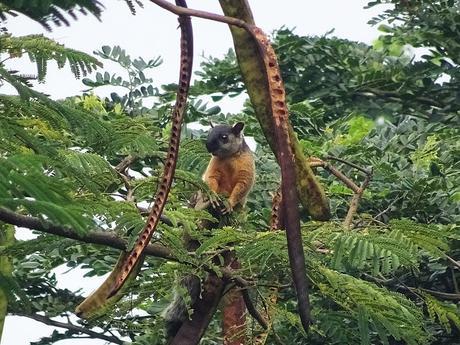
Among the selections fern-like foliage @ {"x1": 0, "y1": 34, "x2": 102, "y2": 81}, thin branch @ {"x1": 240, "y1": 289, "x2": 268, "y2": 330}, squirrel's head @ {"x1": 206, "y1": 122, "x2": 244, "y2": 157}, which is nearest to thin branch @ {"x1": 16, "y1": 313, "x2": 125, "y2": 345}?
squirrel's head @ {"x1": 206, "y1": 122, "x2": 244, "y2": 157}

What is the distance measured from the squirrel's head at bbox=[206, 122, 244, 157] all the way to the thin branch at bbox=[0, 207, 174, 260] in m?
2.03

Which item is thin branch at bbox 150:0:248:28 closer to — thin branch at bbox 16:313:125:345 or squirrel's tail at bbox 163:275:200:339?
squirrel's tail at bbox 163:275:200:339

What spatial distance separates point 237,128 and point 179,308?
1.53 meters

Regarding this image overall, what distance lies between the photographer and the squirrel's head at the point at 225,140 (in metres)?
6.08

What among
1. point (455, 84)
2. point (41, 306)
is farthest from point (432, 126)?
point (41, 306)

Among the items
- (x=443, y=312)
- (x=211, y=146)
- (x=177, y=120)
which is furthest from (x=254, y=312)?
(x=177, y=120)

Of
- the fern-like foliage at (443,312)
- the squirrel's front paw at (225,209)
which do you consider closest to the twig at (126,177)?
the squirrel's front paw at (225,209)

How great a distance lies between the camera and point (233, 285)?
4508 millimetres

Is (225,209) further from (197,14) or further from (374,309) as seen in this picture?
(197,14)

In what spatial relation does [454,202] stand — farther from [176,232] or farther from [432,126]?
[176,232]

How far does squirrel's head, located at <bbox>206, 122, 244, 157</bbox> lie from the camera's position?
6078 millimetres

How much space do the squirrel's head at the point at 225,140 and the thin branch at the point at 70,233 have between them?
203 centimetres

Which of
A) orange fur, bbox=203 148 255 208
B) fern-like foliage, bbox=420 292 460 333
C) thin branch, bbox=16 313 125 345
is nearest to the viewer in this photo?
fern-like foliage, bbox=420 292 460 333

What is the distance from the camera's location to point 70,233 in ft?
10.3
